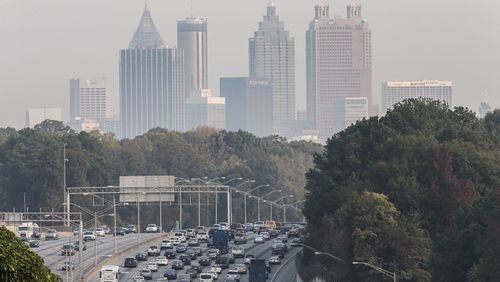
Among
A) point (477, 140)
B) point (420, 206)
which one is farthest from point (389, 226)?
point (477, 140)

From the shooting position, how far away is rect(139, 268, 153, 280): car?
13862 cm

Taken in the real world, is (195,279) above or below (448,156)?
below

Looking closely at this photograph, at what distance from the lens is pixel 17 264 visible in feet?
134

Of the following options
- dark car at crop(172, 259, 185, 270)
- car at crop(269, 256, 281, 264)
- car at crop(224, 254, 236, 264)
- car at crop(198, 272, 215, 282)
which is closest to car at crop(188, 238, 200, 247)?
car at crop(224, 254, 236, 264)

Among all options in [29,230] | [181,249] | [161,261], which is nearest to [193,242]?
[181,249]

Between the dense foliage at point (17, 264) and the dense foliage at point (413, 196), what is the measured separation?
48935mm

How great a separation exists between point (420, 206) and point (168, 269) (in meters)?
30.1

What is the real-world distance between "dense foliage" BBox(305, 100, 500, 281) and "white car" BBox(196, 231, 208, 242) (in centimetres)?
2673

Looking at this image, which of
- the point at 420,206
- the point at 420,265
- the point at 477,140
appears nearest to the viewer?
the point at 420,265

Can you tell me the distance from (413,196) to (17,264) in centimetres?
8410

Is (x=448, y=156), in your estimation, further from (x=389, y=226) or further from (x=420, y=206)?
(x=389, y=226)

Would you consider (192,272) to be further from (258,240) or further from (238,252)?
(258,240)

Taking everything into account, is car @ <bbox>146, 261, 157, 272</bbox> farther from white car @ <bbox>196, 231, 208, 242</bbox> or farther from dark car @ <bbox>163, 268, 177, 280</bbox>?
white car @ <bbox>196, 231, 208, 242</bbox>

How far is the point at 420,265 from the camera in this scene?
110 meters
